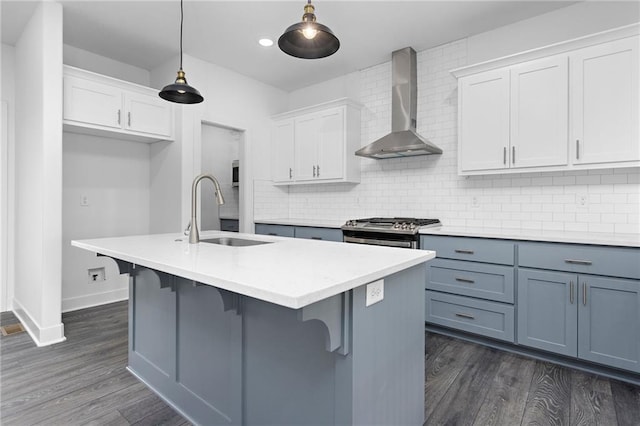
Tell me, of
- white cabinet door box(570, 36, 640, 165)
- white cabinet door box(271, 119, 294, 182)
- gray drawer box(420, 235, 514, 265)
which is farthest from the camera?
white cabinet door box(271, 119, 294, 182)

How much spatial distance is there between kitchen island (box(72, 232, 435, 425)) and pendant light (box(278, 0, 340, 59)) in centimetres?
109

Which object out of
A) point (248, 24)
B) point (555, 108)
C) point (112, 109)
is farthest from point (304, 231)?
point (555, 108)

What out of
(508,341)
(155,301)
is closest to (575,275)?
(508,341)

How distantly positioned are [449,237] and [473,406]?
1381mm

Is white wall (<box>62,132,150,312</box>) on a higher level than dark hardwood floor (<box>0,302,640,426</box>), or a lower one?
higher

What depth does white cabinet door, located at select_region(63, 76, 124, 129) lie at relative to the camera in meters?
3.18

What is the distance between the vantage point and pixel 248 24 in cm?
338

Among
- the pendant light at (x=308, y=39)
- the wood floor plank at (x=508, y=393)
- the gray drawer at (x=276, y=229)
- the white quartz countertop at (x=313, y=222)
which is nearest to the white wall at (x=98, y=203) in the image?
the gray drawer at (x=276, y=229)

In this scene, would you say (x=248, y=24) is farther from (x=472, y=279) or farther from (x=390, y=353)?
(x=390, y=353)

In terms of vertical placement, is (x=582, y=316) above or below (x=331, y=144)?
below

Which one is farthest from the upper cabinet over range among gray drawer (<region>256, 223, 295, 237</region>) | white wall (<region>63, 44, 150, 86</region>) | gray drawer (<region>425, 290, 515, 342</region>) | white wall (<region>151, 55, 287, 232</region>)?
white wall (<region>63, 44, 150, 86</region>)

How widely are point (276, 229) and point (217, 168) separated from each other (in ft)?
7.30

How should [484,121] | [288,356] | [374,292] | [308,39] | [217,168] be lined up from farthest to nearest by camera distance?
[217,168] → [484,121] → [308,39] → [288,356] → [374,292]

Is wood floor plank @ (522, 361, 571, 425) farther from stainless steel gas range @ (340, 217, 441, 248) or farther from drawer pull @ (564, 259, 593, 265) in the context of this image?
stainless steel gas range @ (340, 217, 441, 248)
